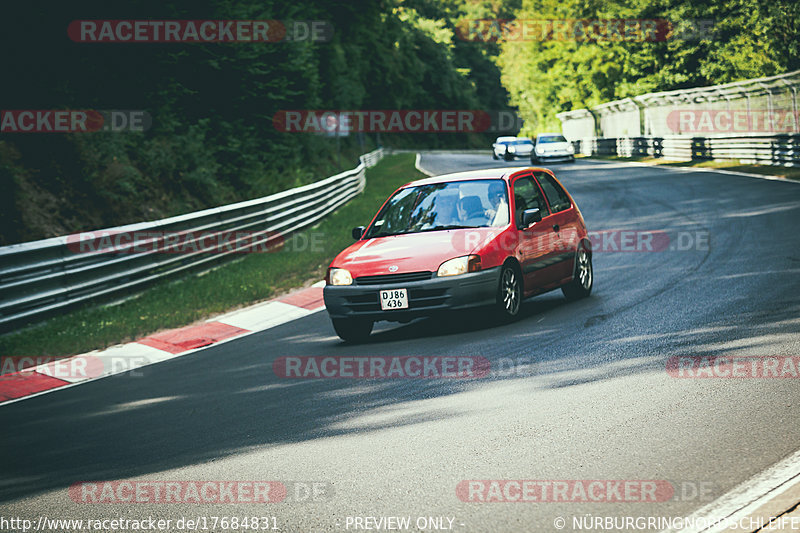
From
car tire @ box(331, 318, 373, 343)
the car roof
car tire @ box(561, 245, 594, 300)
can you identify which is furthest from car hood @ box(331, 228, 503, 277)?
car tire @ box(561, 245, 594, 300)

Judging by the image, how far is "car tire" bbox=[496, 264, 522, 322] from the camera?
935cm

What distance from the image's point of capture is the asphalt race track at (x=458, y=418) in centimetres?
494

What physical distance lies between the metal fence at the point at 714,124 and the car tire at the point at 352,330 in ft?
67.2

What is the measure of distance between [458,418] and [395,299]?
2915mm

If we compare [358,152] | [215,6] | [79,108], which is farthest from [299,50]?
[358,152]

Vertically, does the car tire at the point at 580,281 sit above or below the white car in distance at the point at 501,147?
below

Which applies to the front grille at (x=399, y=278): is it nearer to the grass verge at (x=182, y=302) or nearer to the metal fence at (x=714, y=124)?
the grass verge at (x=182, y=302)

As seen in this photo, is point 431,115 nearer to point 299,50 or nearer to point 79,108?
point 299,50

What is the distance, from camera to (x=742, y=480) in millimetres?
4707

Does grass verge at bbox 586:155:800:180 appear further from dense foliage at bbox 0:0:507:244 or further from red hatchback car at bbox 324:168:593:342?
red hatchback car at bbox 324:168:593:342

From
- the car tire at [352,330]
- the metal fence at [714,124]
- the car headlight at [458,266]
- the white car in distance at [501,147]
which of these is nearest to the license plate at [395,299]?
the car headlight at [458,266]

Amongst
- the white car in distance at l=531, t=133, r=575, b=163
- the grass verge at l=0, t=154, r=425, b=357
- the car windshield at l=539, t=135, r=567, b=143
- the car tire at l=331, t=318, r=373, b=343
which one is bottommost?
the grass verge at l=0, t=154, r=425, b=357

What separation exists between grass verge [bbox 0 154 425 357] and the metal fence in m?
15.9

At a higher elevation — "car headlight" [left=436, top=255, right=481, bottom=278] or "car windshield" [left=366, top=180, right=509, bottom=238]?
"car windshield" [left=366, top=180, right=509, bottom=238]
